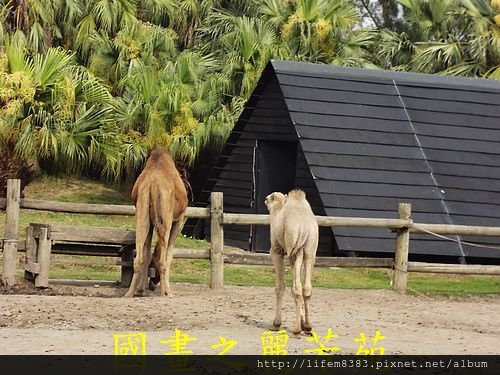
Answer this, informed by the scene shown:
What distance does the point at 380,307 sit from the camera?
14578mm

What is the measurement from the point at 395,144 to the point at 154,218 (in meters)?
7.64

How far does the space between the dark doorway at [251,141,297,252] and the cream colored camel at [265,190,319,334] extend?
1048cm

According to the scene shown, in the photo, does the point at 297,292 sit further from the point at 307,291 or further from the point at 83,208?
the point at 83,208

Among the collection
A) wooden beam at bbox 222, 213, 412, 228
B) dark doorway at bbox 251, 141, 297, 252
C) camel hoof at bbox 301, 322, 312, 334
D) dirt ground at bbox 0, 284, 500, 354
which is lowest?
dirt ground at bbox 0, 284, 500, 354

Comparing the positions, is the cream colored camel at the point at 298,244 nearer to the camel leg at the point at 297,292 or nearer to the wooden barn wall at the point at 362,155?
the camel leg at the point at 297,292

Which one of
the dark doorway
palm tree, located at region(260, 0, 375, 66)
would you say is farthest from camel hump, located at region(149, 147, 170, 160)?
palm tree, located at region(260, 0, 375, 66)

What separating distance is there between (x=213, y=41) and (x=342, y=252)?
1688cm

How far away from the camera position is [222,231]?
1559 centimetres

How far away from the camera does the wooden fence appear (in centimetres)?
1499

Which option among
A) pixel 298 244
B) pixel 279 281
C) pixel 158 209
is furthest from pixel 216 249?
pixel 298 244

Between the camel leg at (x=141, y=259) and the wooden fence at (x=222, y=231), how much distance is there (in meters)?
1.08

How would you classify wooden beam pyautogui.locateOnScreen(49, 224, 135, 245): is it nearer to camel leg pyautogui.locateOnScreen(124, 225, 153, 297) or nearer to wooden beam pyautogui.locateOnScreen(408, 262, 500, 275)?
camel leg pyautogui.locateOnScreen(124, 225, 153, 297)

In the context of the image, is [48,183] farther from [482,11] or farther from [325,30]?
[482,11]

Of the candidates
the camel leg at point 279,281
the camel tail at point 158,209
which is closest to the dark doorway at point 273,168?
the camel tail at point 158,209
